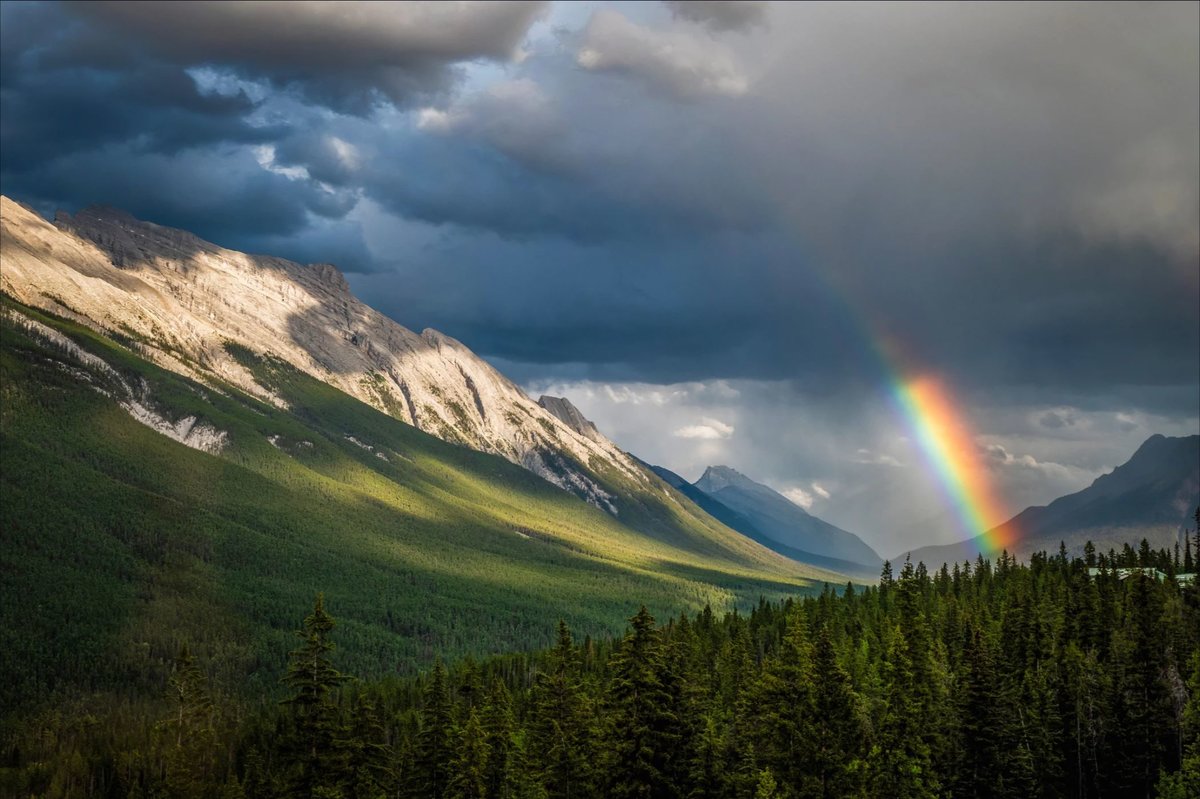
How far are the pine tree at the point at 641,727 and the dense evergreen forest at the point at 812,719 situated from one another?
0.10 metres

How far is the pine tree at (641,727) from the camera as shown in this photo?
57.3m

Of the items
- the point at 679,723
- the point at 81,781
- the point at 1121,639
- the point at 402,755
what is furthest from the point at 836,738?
the point at 81,781

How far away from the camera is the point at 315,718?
5831cm

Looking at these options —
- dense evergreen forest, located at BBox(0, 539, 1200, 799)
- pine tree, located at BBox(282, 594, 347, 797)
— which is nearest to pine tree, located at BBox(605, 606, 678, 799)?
dense evergreen forest, located at BBox(0, 539, 1200, 799)

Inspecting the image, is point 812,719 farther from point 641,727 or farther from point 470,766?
point 470,766

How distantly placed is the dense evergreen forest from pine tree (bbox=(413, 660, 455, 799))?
0.16m

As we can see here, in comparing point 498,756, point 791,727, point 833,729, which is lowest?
point 498,756

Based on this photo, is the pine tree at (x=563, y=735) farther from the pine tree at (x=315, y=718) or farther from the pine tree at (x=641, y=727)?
the pine tree at (x=315, y=718)

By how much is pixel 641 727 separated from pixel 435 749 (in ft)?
76.7

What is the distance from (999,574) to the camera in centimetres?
18575

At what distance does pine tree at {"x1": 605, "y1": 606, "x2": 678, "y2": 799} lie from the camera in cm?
5731

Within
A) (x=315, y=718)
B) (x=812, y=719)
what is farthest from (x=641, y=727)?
(x=315, y=718)

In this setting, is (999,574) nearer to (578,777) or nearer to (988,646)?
(988,646)

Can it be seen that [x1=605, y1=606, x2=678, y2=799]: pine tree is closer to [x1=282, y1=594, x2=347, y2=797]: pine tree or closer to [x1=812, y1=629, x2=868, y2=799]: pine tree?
[x1=812, y1=629, x2=868, y2=799]: pine tree
